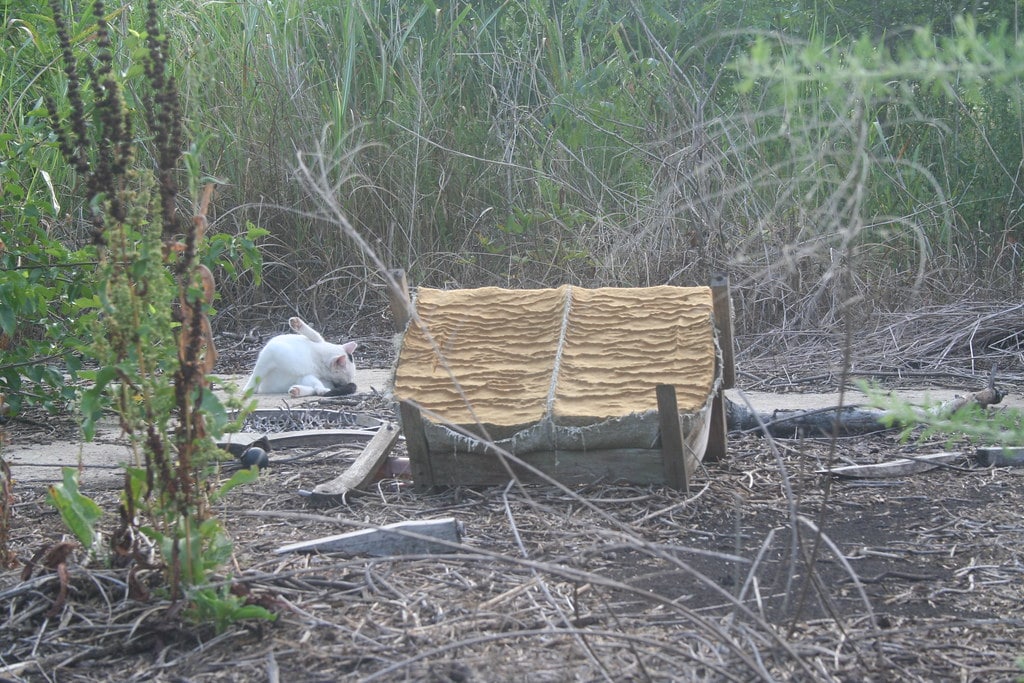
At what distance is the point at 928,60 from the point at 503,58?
6.28m

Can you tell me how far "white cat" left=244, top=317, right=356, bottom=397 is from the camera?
5.50 metres

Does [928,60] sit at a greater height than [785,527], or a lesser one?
greater

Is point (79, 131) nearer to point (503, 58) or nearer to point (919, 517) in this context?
point (919, 517)

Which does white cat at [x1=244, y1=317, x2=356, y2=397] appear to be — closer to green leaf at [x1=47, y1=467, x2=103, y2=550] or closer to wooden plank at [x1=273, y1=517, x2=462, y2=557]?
wooden plank at [x1=273, y1=517, x2=462, y2=557]

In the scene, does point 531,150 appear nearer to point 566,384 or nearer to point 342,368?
point 342,368

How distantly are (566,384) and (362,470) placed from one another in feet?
2.53

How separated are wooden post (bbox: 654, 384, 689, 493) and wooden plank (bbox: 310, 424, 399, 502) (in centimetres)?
102

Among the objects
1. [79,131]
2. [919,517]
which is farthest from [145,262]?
[919,517]

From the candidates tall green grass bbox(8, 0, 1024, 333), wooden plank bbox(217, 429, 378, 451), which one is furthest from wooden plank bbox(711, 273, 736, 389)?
tall green grass bbox(8, 0, 1024, 333)

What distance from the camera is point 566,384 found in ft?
11.5

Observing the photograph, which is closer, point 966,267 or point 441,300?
point 441,300

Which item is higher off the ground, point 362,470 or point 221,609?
point 221,609

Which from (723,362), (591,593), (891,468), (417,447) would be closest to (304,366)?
(417,447)

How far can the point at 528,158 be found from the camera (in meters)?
7.34
